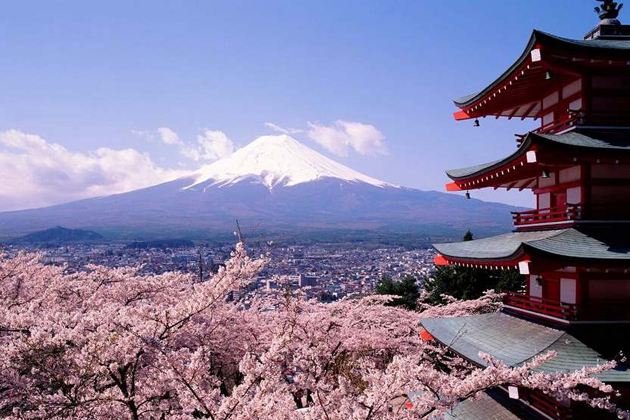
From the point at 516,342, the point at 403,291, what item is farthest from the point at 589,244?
the point at 403,291

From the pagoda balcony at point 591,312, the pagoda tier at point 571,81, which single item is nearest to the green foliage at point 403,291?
the pagoda tier at point 571,81

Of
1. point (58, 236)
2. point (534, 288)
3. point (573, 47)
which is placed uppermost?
point (573, 47)

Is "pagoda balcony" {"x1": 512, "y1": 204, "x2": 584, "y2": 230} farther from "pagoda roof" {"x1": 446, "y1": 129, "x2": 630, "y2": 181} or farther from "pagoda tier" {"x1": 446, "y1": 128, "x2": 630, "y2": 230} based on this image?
"pagoda roof" {"x1": 446, "y1": 129, "x2": 630, "y2": 181}

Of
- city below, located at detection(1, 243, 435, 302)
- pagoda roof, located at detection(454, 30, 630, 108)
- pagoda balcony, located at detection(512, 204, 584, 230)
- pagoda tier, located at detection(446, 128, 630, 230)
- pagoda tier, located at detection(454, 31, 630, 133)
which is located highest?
pagoda roof, located at detection(454, 30, 630, 108)

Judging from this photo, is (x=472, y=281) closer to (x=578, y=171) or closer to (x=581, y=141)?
(x=578, y=171)

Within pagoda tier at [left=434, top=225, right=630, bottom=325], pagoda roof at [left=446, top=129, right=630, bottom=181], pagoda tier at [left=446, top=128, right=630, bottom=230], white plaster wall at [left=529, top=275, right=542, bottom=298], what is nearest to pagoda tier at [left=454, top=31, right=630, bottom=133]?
pagoda roof at [left=446, top=129, right=630, bottom=181]

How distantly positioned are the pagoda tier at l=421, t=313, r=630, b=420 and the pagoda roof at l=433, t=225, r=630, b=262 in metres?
1.24

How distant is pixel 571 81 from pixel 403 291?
18.1 metres

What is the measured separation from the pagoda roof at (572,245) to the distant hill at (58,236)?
7258 centimetres

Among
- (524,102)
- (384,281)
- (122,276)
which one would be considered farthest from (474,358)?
(384,281)

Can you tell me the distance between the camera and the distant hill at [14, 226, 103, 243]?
6922 cm

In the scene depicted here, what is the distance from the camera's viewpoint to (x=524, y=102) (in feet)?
31.1

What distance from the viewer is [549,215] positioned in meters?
8.07

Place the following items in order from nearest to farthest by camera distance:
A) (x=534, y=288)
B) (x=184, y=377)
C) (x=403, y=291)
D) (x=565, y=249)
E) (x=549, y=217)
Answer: (x=184, y=377) < (x=565, y=249) < (x=549, y=217) < (x=534, y=288) < (x=403, y=291)
